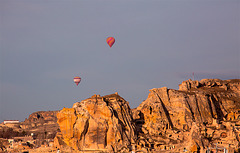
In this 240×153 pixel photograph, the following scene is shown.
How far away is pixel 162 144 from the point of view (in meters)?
110

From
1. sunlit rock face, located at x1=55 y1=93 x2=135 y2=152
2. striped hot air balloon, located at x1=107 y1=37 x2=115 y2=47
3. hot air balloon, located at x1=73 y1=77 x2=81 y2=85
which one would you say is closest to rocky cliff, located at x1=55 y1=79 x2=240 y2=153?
sunlit rock face, located at x1=55 y1=93 x2=135 y2=152

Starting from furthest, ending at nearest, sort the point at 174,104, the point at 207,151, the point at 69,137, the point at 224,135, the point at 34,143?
1. the point at 34,143
2. the point at 174,104
3. the point at 224,135
4. the point at 69,137
5. the point at 207,151

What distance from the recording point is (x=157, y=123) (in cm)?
11894

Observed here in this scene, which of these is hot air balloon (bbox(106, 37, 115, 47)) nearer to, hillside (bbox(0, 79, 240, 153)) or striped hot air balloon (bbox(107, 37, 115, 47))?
striped hot air balloon (bbox(107, 37, 115, 47))

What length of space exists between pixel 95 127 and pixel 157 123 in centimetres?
1988

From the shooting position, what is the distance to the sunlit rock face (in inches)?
4119

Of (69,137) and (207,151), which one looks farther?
(69,137)

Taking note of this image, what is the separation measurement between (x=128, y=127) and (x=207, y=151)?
62.6 ft

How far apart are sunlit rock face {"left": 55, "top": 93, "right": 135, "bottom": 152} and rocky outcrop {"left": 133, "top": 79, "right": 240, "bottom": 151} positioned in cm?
460

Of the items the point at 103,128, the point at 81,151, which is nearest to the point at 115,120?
the point at 103,128

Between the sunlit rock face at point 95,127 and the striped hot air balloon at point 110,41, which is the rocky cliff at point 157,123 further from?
the striped hot air balloon at point 110,41

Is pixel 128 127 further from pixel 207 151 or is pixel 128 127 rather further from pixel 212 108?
pixel 212 108

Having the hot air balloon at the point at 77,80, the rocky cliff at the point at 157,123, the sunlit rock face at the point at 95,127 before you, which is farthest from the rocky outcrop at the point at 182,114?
the hot air balloon at the point at 77,80

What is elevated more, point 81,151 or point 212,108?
point 212,108
